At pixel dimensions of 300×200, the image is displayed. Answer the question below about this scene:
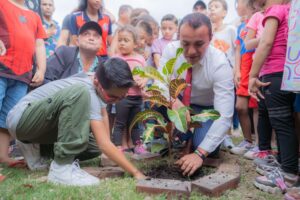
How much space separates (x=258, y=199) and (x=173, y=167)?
74cm

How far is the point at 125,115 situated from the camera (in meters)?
3.76

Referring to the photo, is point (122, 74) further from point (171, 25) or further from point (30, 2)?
point (171, 25)

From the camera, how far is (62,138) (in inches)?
93.3

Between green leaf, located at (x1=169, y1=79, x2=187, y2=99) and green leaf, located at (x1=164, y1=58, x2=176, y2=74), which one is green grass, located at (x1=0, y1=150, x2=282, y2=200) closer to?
green leaf, located at (x1=169, y1=79, x2=187, y2=99)

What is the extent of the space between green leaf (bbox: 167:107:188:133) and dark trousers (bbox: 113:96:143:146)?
1375 millimetres

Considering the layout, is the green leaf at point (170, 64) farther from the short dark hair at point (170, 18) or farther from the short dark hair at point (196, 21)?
the short dark hair at point (170, 18)

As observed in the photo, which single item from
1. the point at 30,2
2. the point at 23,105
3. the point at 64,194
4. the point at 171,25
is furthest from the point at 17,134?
the point at 171,25

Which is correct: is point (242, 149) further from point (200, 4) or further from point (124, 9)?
point (124, 9)

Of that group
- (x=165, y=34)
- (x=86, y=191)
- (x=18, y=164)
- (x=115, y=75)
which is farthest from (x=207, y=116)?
(x=165, y=34)

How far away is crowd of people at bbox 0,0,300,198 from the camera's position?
237cm

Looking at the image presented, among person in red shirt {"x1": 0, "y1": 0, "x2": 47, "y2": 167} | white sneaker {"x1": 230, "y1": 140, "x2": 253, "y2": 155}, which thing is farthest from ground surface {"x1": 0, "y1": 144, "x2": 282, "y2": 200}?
white sneaker {"x1": 230, "y1": 140, "x2": 253, "y2": 155}

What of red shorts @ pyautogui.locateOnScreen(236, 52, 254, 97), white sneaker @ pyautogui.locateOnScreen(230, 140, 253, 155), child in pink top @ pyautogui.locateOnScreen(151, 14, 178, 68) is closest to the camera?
white sneaker @ pyautogui.locateOnScreen(230, 140, 253, 155)

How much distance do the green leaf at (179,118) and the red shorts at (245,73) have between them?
1.48 metres

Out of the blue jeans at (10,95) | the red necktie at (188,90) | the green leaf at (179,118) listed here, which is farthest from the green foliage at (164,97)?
the blue jeans at (10,95)
